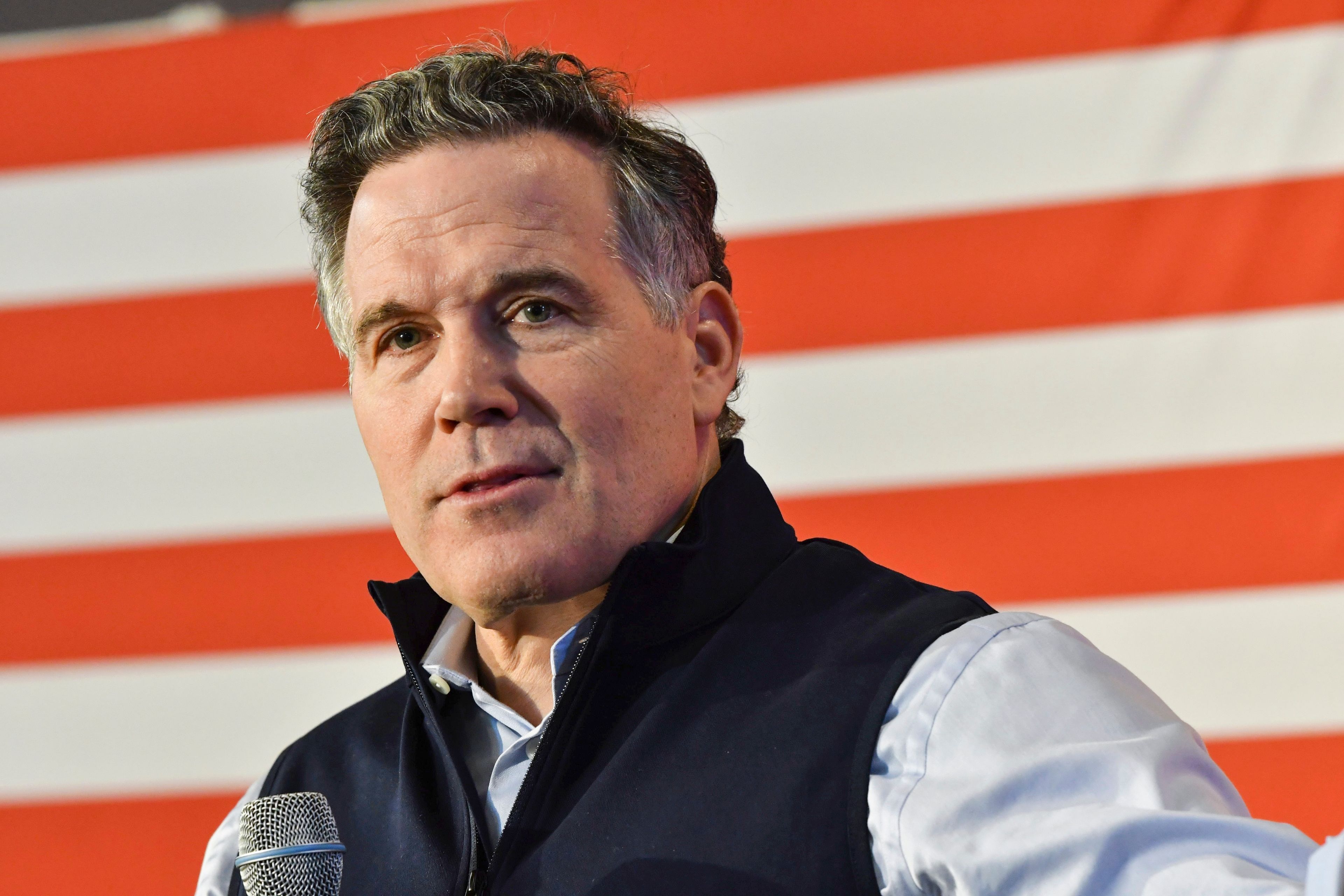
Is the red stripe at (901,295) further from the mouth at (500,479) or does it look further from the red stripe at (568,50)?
the mouth at (500,479)

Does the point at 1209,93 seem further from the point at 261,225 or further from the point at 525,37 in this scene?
the point at 261,225

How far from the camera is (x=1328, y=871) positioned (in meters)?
0.50

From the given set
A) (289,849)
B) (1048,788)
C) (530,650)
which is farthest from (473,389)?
(1048,788)

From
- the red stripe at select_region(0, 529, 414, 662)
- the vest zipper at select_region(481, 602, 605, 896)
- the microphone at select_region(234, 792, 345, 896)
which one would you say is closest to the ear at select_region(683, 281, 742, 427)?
the vest zipper at select_region(481, 602, 605, 896)

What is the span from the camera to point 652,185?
3.46 ft

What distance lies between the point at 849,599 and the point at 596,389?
0.88 feet

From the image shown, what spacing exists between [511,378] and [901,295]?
81 centimetres

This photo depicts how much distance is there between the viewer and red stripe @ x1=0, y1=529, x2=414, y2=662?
1733 millimetres

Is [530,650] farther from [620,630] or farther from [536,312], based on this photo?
[536,312]

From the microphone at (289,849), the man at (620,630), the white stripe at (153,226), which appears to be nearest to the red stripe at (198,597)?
the white stripe at (153,226)

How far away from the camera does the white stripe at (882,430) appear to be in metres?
1.48

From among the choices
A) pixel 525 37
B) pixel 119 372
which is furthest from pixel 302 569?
pixel 525 37

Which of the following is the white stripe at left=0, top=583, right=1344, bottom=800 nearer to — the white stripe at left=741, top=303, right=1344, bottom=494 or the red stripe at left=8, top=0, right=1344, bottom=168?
the white stripe at left=741, top=303, right=1344, bottom=494

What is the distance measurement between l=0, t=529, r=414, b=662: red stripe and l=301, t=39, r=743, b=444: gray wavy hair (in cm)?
68
